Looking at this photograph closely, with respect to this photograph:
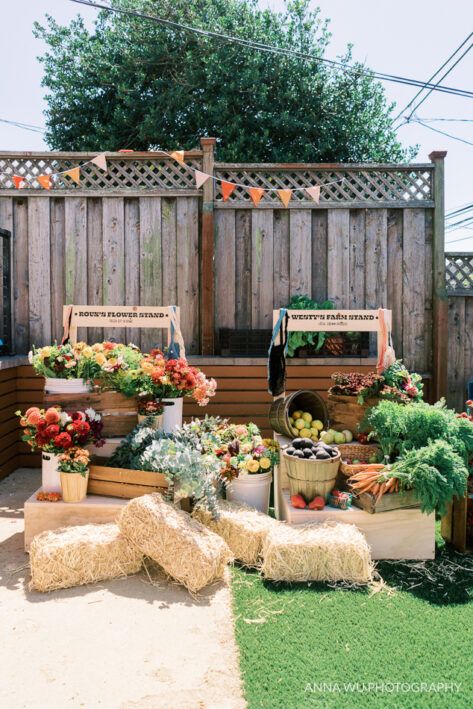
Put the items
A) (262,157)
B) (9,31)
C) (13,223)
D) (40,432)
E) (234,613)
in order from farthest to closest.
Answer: (262,157) → (9,31) → (13,223) → (40,432) → (234,613)

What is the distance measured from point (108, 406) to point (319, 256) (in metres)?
3.34

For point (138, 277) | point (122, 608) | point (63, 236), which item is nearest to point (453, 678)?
point (122, 608)

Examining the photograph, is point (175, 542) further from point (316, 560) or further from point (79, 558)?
point (316, 560)

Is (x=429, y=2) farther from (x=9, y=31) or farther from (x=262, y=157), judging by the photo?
(x=9, y=31)

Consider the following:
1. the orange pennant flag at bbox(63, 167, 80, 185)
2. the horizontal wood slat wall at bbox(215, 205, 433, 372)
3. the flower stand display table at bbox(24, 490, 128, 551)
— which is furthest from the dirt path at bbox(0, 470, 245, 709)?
the orange pennant flag at bbox(63, 167, 80, 185)

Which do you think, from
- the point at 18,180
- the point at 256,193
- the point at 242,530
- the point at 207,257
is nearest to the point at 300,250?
the point at 256,193

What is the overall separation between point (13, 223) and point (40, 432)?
359 cm

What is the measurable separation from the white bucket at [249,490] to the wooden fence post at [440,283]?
308 cm

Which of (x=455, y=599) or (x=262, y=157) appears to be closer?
(x=455, y=599)

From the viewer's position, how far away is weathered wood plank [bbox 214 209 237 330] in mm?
6547

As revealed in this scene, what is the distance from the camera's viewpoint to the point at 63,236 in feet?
21.5

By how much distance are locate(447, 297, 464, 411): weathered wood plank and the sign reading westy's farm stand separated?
2.18m

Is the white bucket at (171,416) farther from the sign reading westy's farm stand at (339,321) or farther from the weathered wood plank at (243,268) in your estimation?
the weathered wood plank at (243,268)

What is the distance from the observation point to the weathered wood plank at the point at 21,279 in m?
6.50
